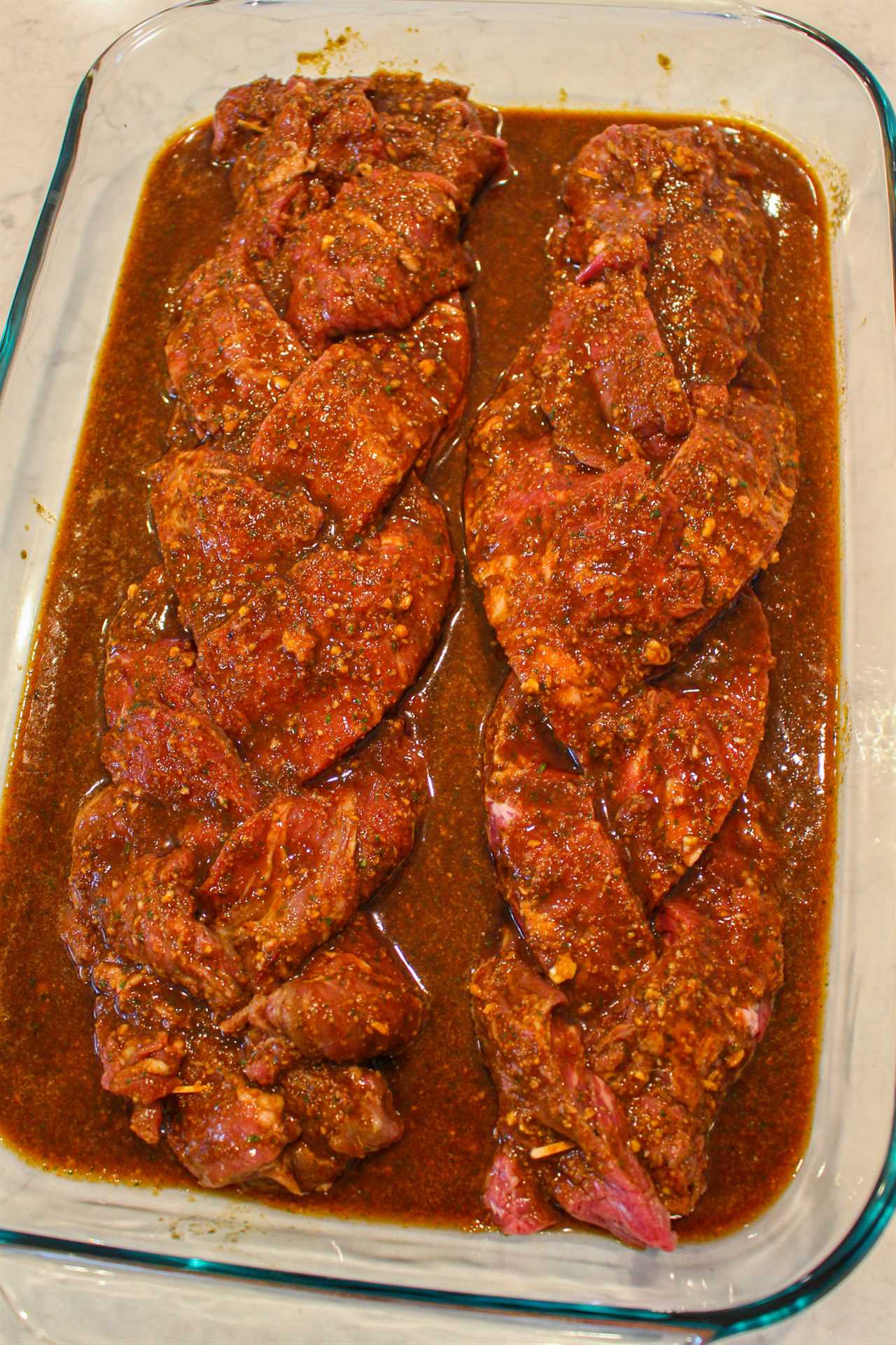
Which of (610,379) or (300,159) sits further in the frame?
(300,159)

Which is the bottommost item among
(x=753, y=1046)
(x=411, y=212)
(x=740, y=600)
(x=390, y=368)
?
(x=753, y=1046)

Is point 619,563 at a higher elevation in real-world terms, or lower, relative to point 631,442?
lower

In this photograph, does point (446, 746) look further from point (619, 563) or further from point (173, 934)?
point (173, 934)

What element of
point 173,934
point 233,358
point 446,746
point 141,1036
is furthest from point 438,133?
point 141,1036

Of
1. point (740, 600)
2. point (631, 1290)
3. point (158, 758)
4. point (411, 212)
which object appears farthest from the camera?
point (411, 212)

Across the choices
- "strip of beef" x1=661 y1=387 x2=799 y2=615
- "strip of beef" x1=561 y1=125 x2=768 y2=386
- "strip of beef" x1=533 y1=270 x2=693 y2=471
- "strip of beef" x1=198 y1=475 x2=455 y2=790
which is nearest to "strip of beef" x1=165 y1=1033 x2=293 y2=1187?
"strip of beef" x1=198 y1=475 x2=455 y2=790

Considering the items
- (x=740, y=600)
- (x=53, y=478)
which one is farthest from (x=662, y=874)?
(x=53, y=478)

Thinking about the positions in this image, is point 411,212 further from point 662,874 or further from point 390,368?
point 662,874
